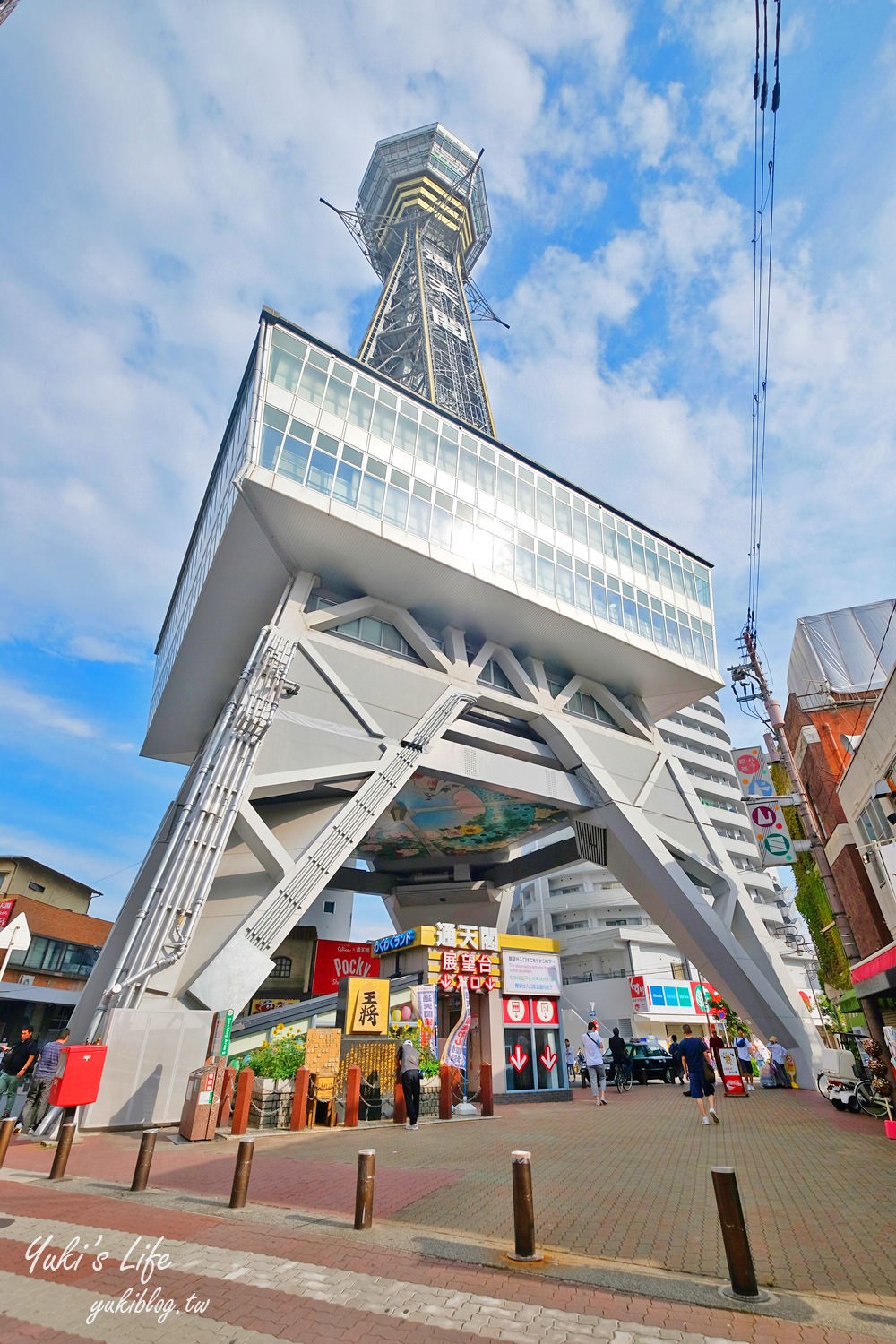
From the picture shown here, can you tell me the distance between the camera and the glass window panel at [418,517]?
24719 millimetres

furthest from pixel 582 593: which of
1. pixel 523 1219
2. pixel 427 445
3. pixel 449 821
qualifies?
pixel 523 1219

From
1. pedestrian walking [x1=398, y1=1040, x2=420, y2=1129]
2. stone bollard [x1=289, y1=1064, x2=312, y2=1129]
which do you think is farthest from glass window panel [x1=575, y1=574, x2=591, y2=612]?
stone bollard [x1=289, y1=1064, x2=312, y2=1129]

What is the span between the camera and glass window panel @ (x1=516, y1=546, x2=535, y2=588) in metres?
27.4

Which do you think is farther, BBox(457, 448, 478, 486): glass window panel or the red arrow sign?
BBox(457, 448, 478, 486): glass window panel

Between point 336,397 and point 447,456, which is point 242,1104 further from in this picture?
point 447,456

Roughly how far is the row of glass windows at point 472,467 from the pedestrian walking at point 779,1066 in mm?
20727

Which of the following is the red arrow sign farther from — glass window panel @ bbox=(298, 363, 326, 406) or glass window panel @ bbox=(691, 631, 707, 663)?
glass window panel @ bbox=(298, 363, 326, 406)

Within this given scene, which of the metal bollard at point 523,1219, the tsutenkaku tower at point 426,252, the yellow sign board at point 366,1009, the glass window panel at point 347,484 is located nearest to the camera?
the metal bollard at point 523,1219

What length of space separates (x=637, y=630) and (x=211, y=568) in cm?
1880

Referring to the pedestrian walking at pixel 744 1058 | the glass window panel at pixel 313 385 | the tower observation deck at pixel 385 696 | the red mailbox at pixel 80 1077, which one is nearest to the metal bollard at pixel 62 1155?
the red mailbox at pixel 80 1077

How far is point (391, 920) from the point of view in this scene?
40.4 meters

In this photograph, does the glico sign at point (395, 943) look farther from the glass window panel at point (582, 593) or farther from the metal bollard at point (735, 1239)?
the metal bollard at point (735, 1239)

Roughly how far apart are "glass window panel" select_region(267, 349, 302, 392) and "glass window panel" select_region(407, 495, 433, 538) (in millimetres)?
5891

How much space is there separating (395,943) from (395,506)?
1562 centimetres
